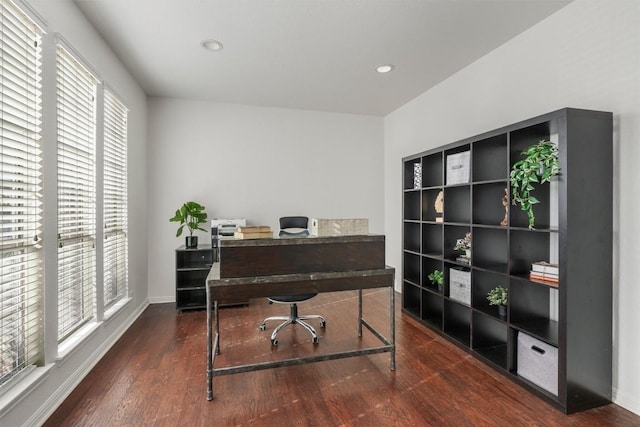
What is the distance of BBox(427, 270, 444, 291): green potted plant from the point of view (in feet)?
10.8

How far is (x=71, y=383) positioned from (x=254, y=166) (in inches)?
126

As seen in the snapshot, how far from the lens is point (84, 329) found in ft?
8.41

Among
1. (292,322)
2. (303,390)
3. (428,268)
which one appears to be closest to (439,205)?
(428,268)

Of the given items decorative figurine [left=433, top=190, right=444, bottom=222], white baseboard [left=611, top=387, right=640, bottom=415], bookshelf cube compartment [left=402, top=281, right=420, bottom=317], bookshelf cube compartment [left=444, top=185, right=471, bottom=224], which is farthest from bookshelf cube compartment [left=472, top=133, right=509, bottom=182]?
white baseboard [left=611, top=387, right=640, bottom=415]

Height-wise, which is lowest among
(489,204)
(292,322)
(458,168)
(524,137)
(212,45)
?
(292,322)

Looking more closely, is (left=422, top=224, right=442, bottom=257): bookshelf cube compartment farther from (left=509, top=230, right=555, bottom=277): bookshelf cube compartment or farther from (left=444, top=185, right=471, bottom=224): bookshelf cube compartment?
(left=509, top=230, right=555, bottom=277): bookshelf cube compartment

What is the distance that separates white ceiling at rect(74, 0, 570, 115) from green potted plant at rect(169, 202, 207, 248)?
1.49m

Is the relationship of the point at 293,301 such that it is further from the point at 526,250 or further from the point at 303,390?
the point at 526,250

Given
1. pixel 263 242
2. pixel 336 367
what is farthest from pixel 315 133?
pixel 336 367

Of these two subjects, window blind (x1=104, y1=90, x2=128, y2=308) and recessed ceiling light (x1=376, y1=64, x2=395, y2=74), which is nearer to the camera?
window blind (x1=104, y1=90, x2=128, y2=308)

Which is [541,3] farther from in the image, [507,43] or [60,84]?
[60,84]

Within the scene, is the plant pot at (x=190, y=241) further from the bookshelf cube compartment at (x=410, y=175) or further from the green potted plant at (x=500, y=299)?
the green potted plant at (x=500, y=299)

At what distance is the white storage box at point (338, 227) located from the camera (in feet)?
7.85

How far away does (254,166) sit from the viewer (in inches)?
186
